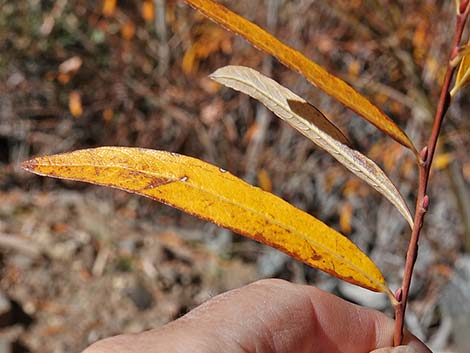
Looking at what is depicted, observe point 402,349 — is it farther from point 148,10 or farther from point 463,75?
point 148,10

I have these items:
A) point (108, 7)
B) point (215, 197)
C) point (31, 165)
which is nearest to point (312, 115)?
point (215, 197)

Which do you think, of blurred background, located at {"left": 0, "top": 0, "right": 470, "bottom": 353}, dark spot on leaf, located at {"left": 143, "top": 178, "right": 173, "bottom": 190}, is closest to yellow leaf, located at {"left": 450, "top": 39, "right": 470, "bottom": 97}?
dark spot on leaf, located at {"left": 143, "top": 178, "right": 173, "bottom": 190}

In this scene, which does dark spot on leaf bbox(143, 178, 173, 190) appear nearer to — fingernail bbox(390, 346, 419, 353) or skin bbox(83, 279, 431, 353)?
skin bbox(83, 279, 431, 353)

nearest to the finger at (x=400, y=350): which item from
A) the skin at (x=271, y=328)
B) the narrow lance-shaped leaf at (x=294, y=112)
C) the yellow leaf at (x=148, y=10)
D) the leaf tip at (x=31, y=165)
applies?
the skin at (x=271, y=328)

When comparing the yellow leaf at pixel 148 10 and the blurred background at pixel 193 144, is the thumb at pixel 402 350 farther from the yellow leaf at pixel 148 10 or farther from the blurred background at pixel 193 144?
the yellow leaf at pixel 148 10

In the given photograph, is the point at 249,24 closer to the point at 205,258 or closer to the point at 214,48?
the point at 214,48

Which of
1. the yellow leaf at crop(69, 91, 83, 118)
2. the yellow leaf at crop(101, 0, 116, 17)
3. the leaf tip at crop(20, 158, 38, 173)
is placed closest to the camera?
the leaf tip at crop(20, 158, 38, 173)
